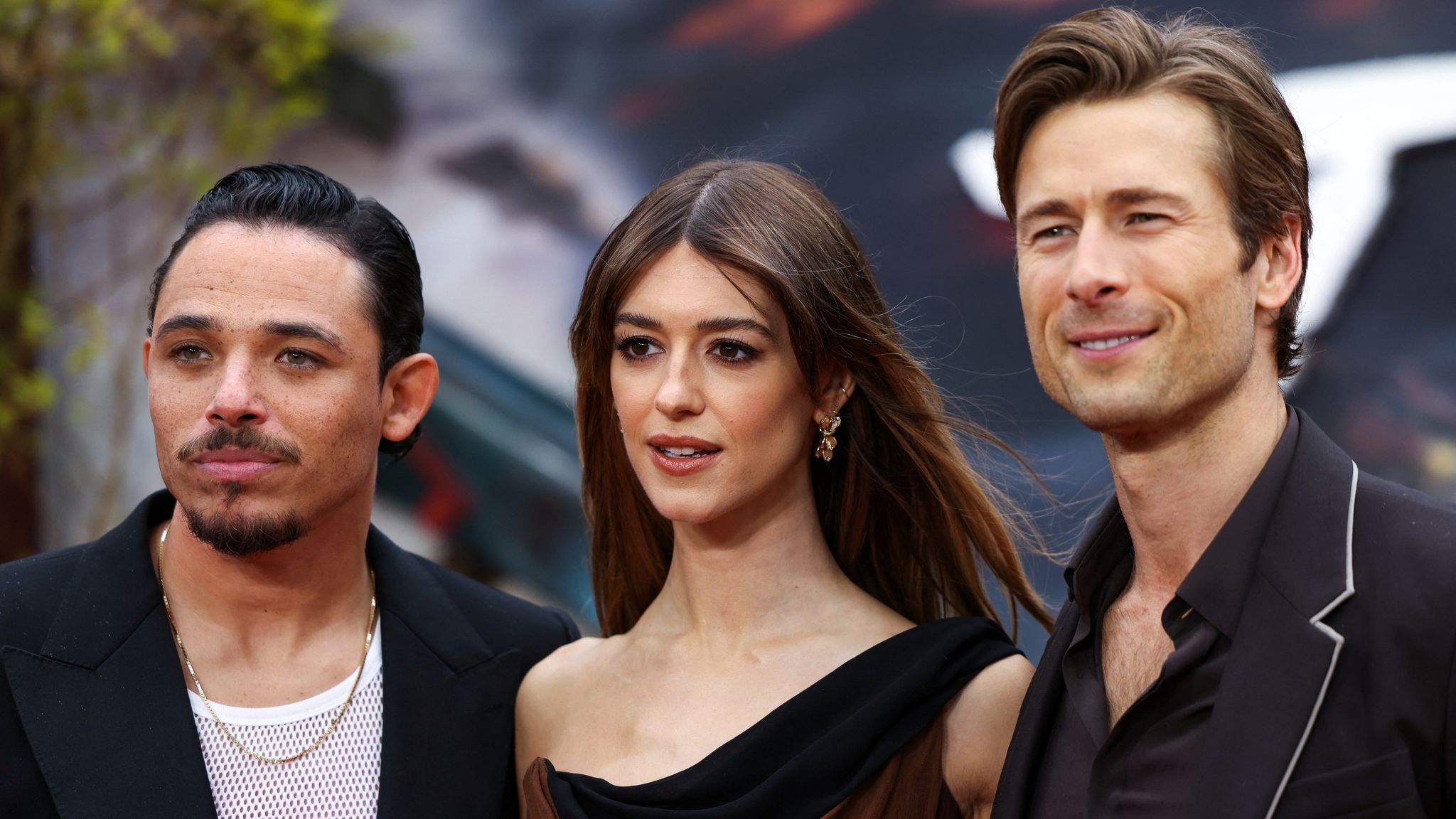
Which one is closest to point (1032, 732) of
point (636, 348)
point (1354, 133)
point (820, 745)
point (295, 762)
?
point (820, 745)

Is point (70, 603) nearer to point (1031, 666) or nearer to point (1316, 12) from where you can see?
point (1031, 666)

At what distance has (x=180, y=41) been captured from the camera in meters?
6.56

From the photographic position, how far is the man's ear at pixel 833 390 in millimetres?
3232

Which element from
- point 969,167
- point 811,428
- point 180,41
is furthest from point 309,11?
point 811,428

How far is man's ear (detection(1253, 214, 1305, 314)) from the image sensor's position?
255 cm

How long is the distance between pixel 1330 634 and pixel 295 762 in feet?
6.83

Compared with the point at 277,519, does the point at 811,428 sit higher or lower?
higher

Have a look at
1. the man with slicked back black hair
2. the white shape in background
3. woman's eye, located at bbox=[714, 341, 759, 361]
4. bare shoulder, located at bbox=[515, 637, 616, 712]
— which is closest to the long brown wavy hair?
woman's eye, located at bbox=[714, 341, 759, 361]

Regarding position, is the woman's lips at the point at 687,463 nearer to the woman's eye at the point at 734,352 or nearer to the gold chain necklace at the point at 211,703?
the woman's eye at the point at 734,352

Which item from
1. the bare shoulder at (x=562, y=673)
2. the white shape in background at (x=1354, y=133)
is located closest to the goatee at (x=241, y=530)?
the bare shoulder at (x=562, y=673)

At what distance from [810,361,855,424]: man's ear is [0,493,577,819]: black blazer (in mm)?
950

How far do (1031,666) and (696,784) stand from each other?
77 cm

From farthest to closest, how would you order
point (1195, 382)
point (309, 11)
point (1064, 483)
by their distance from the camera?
point (309, 11) → point (1064, 483) → point (1195, 382)

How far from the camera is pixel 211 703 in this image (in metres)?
3.08
